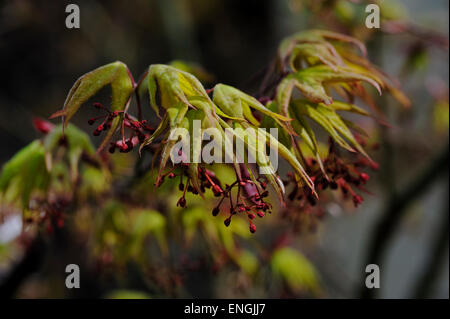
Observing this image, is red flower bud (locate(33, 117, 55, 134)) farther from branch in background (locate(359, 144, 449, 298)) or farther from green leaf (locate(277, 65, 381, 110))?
branch in background (locate(359, 144, 449, 298))

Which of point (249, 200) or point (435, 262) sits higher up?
point (249, 200)

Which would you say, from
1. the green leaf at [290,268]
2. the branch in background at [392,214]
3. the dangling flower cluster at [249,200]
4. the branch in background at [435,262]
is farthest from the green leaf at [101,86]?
the branch in background at [435,262]

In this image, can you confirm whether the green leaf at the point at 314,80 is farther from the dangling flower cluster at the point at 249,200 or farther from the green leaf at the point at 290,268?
the green leaf at the point at 290,268

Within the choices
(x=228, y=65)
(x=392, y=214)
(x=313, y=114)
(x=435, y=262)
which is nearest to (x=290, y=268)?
(x=392, y=214)

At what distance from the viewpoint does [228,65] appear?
3322mm

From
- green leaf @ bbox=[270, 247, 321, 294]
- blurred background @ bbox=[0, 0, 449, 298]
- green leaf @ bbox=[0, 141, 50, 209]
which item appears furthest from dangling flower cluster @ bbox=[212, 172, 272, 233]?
blurred background @ bbox=[0, 0, 449, 298]

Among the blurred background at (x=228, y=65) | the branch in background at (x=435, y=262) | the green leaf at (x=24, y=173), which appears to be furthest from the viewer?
the blurred background at (x=228, y=65)

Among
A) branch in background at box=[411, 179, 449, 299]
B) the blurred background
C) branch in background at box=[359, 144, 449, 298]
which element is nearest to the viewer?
branch in background at box=[359, 144, 449, 298]

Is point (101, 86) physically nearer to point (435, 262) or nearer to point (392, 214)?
point (392, 214)

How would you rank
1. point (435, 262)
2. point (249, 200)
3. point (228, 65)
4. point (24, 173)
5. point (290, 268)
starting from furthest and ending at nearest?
point (228, 65) → point (435, 262) → point (290, 268) → point (24, 173) → point (249, 200)

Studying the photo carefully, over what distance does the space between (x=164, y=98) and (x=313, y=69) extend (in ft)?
0.82

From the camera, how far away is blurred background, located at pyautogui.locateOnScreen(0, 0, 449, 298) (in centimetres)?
195

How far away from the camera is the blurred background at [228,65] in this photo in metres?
1.95

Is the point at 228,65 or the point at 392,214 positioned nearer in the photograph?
the point at 392,214
